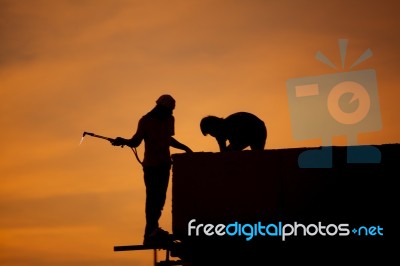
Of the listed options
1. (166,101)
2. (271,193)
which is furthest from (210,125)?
(271,193)

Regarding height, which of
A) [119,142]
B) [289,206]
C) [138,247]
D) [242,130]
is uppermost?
[242,130]

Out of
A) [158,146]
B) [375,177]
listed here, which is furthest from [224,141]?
[375,177]

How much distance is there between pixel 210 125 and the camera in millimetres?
20750

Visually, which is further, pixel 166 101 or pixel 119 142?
pixel 119 142

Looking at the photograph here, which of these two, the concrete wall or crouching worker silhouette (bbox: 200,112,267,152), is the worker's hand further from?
crouching worker silhouette (bbox: 200,112,267,152)

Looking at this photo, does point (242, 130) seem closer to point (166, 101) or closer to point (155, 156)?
point (166, 101)

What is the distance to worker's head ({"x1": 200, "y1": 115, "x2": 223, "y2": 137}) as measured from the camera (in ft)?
68.0

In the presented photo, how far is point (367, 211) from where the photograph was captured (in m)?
19.5

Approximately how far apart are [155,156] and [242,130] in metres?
1.91

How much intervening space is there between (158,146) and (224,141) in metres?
1.73

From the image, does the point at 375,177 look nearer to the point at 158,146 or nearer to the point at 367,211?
the point at 367,211

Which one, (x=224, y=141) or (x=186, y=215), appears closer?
(x=186, y=215)

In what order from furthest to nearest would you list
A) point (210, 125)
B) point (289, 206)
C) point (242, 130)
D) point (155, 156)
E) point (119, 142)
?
1. point (210, 125)
2. point (242, 130)
3. point (119, 142)
4. point (155, 156)
5. point (289, 206)

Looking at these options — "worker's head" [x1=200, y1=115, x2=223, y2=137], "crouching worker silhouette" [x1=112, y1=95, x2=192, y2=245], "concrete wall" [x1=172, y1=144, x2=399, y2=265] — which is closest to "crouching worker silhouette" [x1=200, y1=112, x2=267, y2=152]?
"worker's head" [x1=200, y1=115, x2=223, y2=137]
